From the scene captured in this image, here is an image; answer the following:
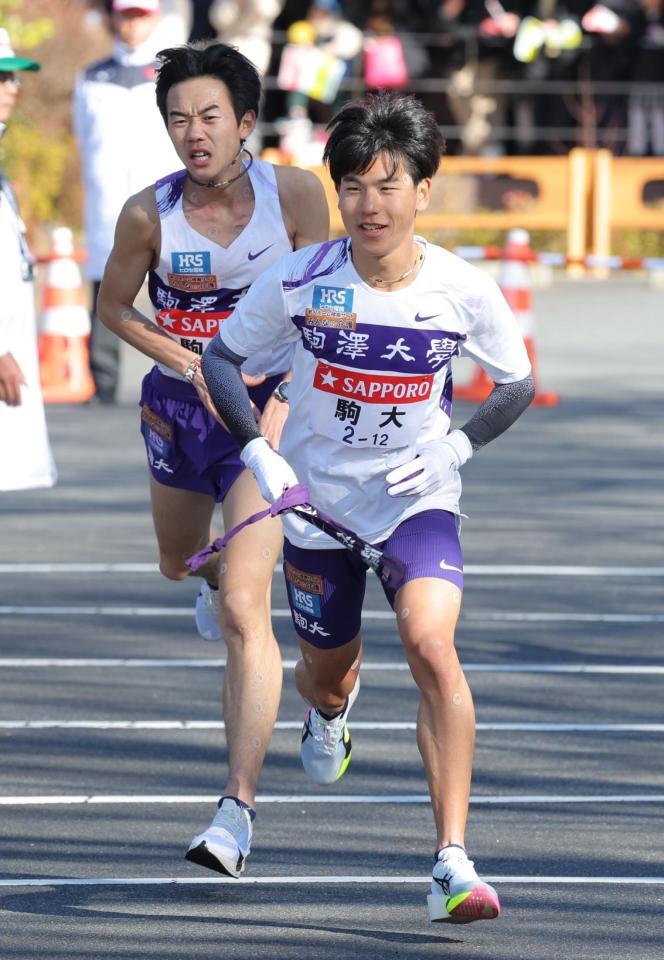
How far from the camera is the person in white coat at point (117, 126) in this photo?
44.1 ft

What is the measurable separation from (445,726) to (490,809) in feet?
3.68

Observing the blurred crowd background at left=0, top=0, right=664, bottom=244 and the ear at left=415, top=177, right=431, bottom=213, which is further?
the blurred crowd background at left=0, top=0, right=664, bottom=244

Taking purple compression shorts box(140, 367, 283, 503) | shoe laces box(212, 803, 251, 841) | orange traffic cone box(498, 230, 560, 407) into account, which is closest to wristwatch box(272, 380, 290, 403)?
purple compression shorts box(140, 367, 283, 503)

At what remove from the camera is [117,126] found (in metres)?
13.6

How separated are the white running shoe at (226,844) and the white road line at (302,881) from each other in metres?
0.15

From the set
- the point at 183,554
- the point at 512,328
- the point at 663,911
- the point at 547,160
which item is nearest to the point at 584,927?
the point at 663,911

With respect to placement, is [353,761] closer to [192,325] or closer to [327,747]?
[327,747]

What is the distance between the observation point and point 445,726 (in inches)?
205

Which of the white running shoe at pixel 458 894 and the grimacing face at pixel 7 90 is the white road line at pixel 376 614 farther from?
the white running shoe at pixel 458 894

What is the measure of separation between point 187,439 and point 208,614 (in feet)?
3.21

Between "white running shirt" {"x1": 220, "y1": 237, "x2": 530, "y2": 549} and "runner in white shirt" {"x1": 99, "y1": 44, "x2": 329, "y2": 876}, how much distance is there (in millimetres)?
399

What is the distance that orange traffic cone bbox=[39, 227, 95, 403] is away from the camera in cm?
1576

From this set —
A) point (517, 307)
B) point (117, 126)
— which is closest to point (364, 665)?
point (117, 126)

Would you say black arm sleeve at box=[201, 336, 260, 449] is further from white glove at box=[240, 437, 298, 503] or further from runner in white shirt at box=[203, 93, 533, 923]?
white glove at box=[240, 437, 298, 503]
